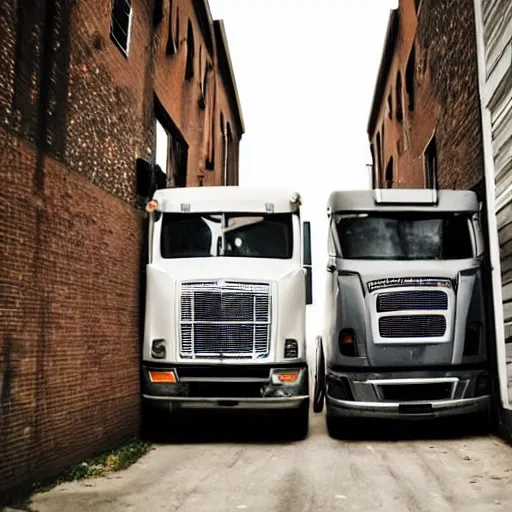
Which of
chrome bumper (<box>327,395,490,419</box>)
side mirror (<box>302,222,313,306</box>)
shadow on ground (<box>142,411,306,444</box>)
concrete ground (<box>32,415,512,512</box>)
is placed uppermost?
side mirror (<box>302,222,313,306</box>)

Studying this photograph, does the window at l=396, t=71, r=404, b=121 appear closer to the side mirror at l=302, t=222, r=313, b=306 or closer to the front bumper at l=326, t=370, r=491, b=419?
the side mirror at l=302, t=222, r=313, b=306

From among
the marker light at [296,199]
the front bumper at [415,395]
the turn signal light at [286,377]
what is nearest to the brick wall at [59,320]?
the turn signal light at [286,377]

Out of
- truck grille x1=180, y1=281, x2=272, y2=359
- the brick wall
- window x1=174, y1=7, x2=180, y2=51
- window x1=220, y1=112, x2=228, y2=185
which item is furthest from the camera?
window x1=220, y1=112, x2=228, y2=185

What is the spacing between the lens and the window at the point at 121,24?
10444 mm

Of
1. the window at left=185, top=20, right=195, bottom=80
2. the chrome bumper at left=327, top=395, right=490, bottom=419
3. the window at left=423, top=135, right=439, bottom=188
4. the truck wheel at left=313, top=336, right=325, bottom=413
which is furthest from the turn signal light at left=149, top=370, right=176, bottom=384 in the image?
the window at left=185, top=20, right=195, bottom=80

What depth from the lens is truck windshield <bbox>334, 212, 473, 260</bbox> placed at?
1055cm

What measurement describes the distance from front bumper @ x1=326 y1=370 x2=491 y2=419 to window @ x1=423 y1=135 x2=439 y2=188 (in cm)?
702

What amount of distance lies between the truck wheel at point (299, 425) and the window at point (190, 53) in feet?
31.6

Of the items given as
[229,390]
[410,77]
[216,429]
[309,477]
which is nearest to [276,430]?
[216,429]

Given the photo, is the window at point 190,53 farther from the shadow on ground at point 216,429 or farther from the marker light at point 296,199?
the shadow on ground at point 216,429

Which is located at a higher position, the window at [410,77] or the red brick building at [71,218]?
the window at [410,77]

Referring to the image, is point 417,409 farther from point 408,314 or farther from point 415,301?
point 415,301

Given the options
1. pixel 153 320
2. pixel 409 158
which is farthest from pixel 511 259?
pixel 409 158

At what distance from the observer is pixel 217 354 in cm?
993
